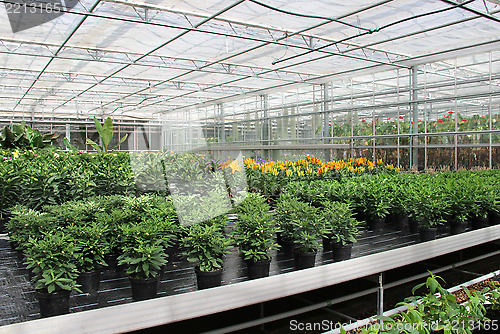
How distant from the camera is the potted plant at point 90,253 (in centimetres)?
216

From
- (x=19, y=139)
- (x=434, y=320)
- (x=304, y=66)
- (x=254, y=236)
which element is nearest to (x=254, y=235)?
(x=254, y=236)

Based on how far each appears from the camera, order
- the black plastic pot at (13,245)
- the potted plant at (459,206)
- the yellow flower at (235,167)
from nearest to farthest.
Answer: the black plastic pot at (13,245)
the potted plant at (459,206)
the yellow flower at (235,167)

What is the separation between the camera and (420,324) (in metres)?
1.65

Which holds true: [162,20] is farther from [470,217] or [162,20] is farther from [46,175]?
[470,217]

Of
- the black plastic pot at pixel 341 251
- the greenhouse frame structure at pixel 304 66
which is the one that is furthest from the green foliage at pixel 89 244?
the greenhouse frame structure at pixel 304 66

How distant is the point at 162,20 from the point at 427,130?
723 cm

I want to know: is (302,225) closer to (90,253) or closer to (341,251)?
(341,251)

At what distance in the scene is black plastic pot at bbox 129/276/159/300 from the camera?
82.5 inches

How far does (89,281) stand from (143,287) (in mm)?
342

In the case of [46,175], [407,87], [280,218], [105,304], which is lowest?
[105,304]

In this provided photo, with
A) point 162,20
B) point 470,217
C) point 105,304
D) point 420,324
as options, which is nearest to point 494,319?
point 420,324

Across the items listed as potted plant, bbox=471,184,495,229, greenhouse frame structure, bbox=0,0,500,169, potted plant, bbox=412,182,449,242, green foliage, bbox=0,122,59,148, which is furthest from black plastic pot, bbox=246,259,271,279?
green foliage, bbox=0,122,59,148

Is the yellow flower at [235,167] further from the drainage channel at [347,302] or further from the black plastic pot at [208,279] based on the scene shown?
the black plastic pot at [208,279]

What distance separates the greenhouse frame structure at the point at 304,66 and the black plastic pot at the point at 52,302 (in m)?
4.44
